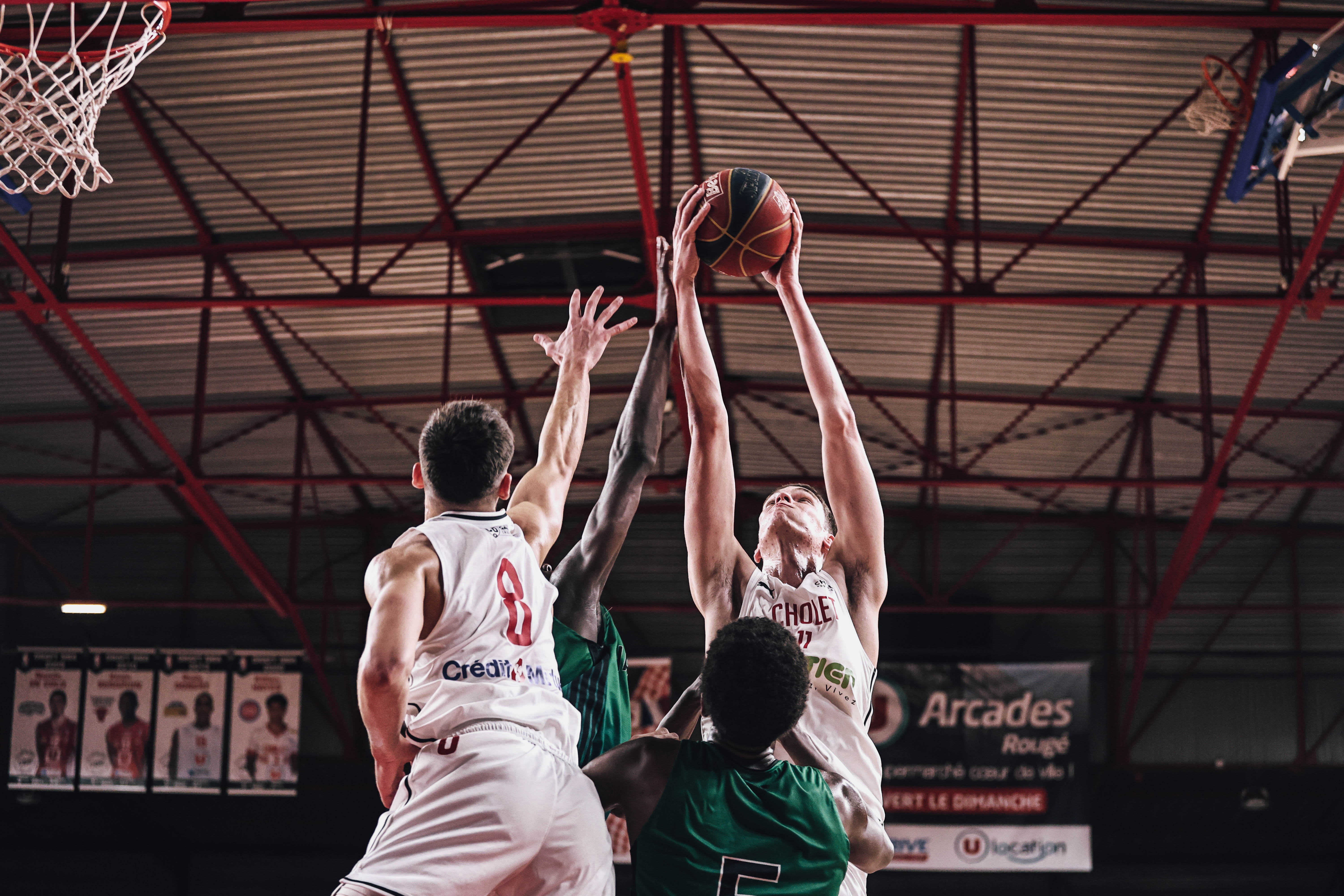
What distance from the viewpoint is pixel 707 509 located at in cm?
427

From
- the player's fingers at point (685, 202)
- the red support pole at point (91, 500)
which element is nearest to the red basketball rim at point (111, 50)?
the player's fingers at point (685, 202)

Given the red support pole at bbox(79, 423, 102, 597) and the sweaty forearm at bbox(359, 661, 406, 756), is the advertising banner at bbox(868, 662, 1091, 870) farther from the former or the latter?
the sweaty forearm at bbox(359, 661, 406, 756)

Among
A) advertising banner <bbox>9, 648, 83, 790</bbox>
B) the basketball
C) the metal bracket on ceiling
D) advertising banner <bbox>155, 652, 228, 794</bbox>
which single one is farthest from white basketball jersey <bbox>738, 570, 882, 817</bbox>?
advertising banner <bbox>9, 648, 83, 790</bbox>

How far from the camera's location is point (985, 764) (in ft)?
58.2

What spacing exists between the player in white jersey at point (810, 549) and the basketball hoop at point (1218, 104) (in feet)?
22.9

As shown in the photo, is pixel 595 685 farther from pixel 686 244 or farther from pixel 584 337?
pixel 686 244

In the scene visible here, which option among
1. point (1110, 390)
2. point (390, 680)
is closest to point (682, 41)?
point (1110, 390)

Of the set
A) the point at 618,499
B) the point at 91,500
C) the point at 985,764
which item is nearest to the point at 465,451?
the point at 618,499

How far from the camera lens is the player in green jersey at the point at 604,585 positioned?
13.3 ft

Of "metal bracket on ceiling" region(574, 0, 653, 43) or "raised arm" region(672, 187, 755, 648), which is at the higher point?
"metal bracket on ceiling" region(574, 0, 653, 43)

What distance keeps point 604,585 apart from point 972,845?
48.8 feet

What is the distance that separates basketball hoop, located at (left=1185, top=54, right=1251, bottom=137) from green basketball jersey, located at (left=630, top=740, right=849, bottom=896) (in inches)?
324

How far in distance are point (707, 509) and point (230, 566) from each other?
18.4 m

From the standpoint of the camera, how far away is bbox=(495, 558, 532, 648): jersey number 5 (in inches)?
137
